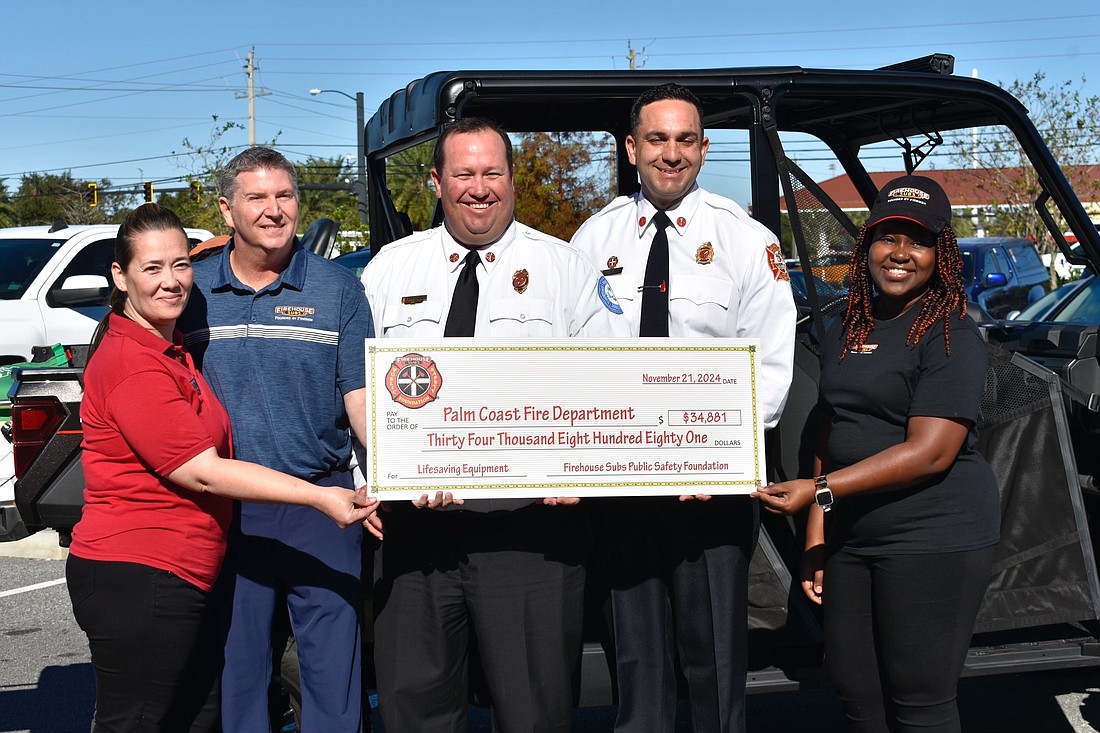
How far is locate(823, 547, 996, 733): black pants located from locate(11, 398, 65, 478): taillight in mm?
2628

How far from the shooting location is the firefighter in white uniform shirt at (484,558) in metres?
3.14

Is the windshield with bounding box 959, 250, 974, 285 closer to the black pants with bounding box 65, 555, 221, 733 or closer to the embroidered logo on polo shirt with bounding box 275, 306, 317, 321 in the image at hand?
the embroidered logo on polo shirt with bounding box 275, 306, 317, 321

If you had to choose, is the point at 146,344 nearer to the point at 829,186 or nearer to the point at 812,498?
the point at 812,498

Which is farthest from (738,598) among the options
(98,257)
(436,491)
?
(98,257)

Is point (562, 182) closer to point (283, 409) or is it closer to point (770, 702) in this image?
point (283, 409)

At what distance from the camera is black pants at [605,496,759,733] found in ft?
10.8

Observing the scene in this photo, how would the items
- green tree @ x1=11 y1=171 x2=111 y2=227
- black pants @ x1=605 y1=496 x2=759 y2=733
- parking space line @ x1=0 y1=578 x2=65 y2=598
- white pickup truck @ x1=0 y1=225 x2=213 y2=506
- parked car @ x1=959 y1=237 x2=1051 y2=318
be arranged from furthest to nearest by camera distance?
green tree @ x1=11 y1=171 x2=111 y2=227
parked car @ x1=959 y1=237 x2=1051 y2=318
white pickup truck @ x1=0 y1=225 x2=213 y2=506
parking space line @ x1=0 y1=578 x2=65 y2=598
black pants @ x1=605 y1=496 x2=759 y2=733

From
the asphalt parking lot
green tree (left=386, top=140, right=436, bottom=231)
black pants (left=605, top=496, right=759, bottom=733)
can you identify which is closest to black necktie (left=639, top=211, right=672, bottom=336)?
black pants (left=605, top=496, right=759, bottom=733)

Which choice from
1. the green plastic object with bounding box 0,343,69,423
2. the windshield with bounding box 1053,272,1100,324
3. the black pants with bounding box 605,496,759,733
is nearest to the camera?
the black pants with bounding box 605,496,759,733

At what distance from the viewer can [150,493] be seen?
9.57 ft

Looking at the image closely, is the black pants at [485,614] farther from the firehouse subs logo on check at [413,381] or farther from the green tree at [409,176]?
the green tree at [409,176]

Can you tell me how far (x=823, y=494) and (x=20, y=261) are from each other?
31.6ft

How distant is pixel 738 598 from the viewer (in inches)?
130

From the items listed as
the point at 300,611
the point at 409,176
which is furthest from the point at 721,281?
the point at 409,176
